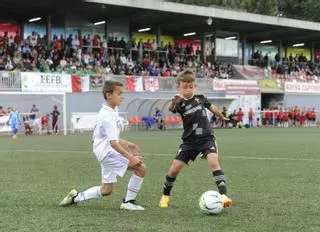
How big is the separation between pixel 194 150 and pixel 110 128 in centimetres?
120

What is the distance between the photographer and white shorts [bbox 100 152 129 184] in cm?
676

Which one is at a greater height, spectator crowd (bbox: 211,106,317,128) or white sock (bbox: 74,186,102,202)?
white sock (bbox: 74,186,102,202)

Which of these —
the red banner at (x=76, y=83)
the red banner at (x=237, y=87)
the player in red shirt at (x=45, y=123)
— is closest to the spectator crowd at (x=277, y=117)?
the red banner at (x=237, y=87)

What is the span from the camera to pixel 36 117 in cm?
3453

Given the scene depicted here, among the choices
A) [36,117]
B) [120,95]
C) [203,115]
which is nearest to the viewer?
[120,95]

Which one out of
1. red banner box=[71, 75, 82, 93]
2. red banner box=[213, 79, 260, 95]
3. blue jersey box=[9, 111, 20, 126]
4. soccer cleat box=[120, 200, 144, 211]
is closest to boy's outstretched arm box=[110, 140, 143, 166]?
soccer cleat box=[120, 200, 144, 211]

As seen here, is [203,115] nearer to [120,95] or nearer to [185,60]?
[120,95]

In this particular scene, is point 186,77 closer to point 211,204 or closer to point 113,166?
point 113,166

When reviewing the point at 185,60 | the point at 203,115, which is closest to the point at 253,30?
the point at 185,60

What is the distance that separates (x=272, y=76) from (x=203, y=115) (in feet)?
144

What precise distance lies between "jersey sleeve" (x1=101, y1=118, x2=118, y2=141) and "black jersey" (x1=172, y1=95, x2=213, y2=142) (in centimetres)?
96

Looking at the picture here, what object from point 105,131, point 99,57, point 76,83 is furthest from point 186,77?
point 99,57

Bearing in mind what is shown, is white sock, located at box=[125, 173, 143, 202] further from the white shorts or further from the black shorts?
the black shorts

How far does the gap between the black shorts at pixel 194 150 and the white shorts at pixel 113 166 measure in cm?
82
